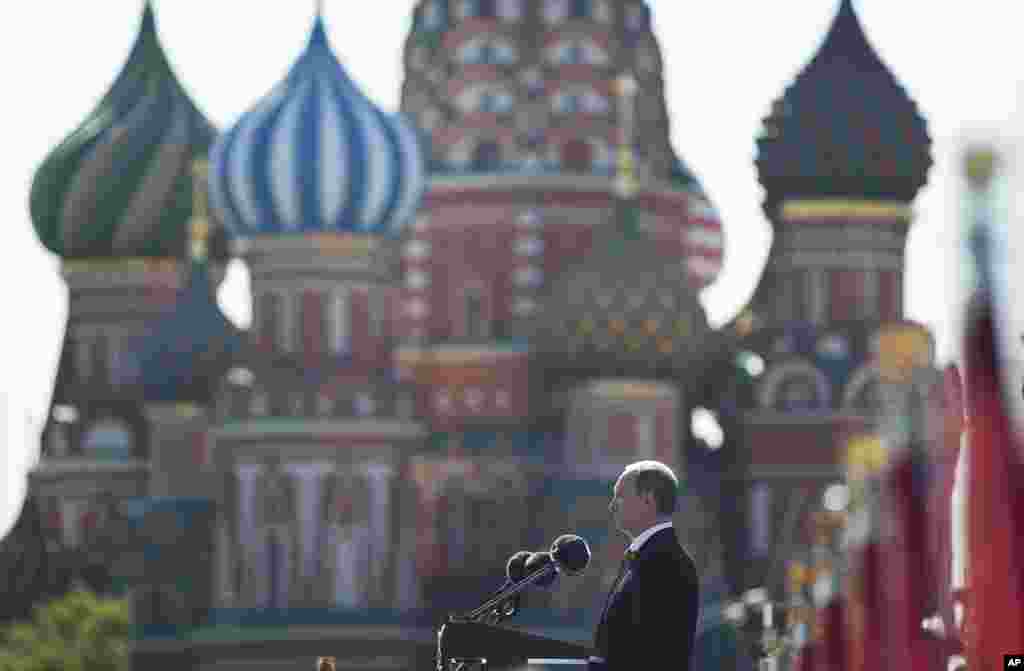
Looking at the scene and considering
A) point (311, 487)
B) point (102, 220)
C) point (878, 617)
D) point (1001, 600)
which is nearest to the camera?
point (1001, 600)

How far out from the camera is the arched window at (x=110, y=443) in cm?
8738

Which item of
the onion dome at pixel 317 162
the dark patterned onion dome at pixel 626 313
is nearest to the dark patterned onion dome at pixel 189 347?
the onion dome at pixel 317 162

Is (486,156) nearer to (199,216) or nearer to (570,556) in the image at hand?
(199,216)

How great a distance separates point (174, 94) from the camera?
8956cm

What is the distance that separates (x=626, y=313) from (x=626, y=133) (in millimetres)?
4831

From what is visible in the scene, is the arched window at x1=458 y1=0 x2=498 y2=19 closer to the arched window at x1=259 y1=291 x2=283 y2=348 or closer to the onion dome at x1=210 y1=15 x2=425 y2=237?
the onion dome at x1=210 y1=15 x2=425 y2=237

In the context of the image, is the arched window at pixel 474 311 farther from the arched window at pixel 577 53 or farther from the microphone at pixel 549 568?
the microphone at pixel 549 568

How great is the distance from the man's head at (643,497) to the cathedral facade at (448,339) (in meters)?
59.1

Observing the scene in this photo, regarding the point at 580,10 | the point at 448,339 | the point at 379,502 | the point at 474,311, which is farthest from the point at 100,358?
the point at 580,10

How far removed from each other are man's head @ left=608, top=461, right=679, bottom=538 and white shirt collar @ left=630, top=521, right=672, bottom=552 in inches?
0.7

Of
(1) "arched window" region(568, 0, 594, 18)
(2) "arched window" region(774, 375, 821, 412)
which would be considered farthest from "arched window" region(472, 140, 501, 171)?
(2) "arched window" region(774, 375, 821, 412)

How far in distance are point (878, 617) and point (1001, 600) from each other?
10.6m

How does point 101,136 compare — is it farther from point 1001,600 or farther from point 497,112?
point 1001,600

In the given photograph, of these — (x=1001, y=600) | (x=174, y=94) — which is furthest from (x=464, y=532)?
(x=1001, y=600)
